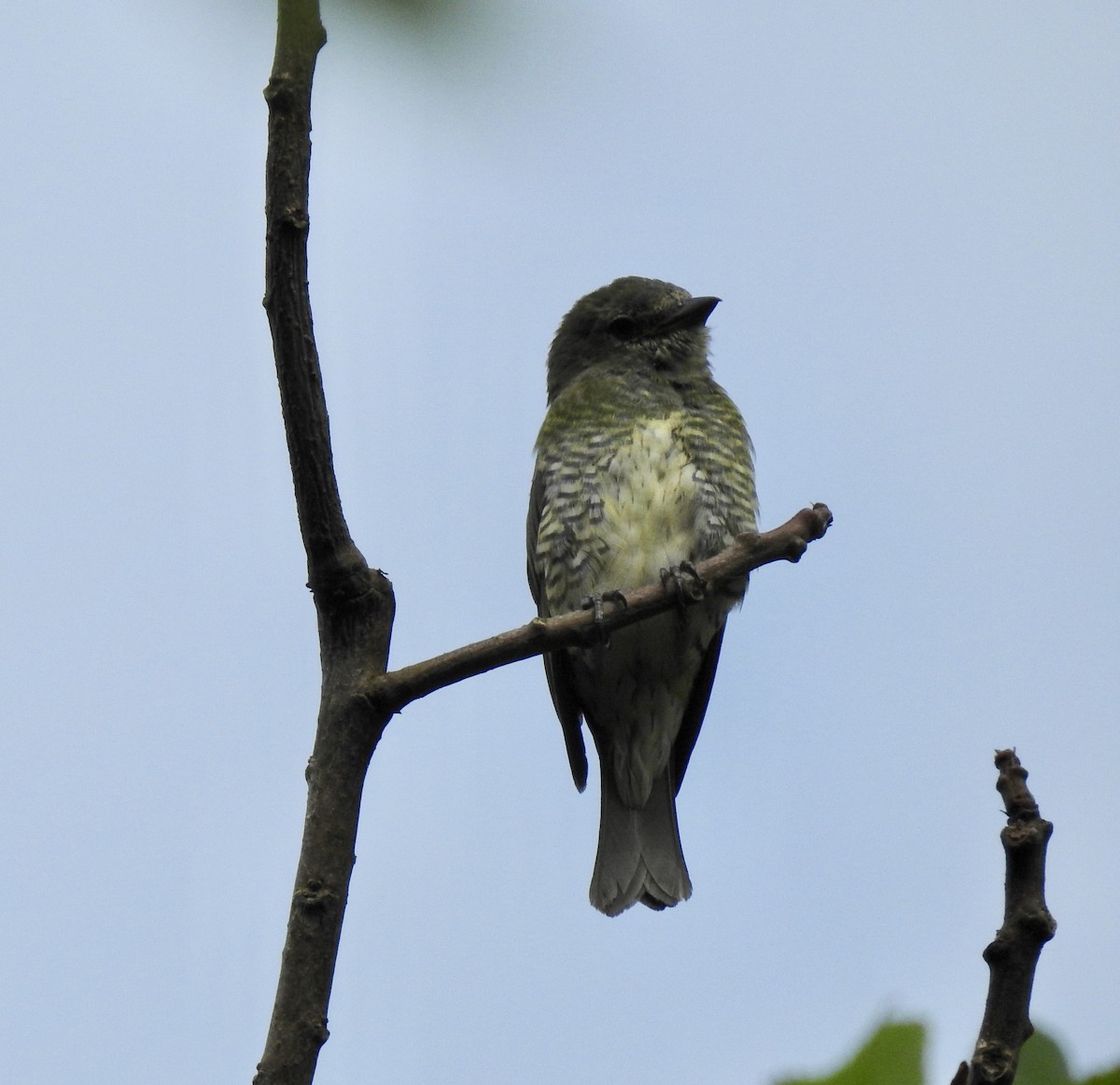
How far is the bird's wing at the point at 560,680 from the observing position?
551cm

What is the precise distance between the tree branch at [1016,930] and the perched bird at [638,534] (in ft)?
11.5

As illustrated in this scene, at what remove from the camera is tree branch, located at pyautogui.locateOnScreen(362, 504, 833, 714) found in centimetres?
241

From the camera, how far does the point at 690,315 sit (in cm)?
586

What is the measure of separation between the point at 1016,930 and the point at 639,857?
3.89m

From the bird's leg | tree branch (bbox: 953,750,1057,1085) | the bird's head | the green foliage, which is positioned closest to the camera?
the green foliage

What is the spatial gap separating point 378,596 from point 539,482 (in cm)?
298

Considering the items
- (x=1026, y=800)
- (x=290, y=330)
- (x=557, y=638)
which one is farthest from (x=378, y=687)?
(x=1026, y=800)

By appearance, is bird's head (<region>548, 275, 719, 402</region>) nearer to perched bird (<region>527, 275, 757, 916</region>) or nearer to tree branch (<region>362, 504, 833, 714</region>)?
perched bird (<region>527, 275, 757, 916</region>)

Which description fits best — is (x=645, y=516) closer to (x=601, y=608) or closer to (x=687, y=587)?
(x=687, y=587)

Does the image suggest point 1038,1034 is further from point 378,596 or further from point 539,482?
point 539,482

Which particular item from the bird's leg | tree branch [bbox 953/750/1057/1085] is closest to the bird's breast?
the bird's leg

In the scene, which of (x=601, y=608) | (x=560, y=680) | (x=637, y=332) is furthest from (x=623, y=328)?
(x=601, y=608)

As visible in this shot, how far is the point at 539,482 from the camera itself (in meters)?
5.50

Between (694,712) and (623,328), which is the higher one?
(623,328)
